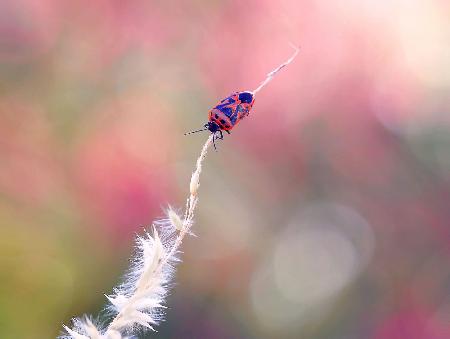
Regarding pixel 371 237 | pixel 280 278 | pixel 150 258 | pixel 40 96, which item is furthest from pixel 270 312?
pixel 150 258

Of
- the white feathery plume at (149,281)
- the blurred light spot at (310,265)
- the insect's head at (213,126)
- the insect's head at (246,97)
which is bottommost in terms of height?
the white feathery plume at (149,281)

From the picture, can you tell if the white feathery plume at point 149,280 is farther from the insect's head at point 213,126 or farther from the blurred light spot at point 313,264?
the blurred light spot at point 313,264

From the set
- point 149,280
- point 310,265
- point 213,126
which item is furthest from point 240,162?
point 149,280

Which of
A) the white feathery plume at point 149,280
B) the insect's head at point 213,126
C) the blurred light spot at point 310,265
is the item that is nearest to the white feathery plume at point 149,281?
the white feathery plume at point 149,280

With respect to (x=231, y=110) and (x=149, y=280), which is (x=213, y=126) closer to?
(x=231, y=110)

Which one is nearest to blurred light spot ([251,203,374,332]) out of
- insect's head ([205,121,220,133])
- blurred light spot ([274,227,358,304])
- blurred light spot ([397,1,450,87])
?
blurred light spot ([274,227,358,304])

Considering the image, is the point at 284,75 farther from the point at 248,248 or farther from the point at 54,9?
the point at 54,9

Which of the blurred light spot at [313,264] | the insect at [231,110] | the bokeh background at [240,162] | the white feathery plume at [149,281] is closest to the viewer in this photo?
the white feathery plume at [149,281]
